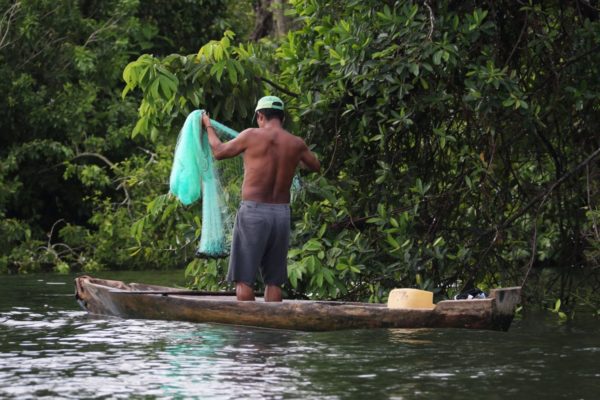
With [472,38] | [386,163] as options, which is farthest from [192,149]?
[472,38]

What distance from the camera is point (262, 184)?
34.1ft

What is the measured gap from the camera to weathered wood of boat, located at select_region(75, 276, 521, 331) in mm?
9516

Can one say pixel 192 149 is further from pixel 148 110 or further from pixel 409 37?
pixel 409 37

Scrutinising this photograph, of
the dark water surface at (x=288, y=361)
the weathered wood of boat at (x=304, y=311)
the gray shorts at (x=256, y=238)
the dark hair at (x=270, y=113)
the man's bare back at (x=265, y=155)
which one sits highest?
the dark hair at (x=270, y=113)

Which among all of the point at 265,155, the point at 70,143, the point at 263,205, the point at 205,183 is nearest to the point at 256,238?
the point at 263,205

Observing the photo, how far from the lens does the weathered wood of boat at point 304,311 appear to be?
9.52m

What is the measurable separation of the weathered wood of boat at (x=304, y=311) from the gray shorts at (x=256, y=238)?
0.95ft

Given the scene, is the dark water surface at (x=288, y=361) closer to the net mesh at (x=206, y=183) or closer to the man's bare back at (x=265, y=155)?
the net mesh at (x=206, y=183)

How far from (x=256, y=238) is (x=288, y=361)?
6.36 ft

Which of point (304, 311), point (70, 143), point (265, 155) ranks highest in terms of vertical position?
point (70, 143)

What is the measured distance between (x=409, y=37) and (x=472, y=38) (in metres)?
0.54

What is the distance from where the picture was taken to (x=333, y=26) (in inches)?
464

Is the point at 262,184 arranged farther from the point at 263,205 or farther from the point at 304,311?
the point at 304,311

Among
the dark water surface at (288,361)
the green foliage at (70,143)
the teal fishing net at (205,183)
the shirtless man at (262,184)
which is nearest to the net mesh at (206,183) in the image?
the teal fishing net at (205,183)
